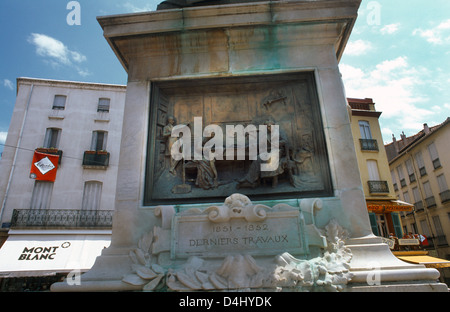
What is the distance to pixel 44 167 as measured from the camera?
717 inches

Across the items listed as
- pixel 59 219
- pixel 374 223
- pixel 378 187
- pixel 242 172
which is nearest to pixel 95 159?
pixel 59 219

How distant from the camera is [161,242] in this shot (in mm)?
4480

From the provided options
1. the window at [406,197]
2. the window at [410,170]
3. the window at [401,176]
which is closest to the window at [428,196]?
the window at [410,170]

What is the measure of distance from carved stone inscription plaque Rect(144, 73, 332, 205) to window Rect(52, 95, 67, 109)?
19.3m

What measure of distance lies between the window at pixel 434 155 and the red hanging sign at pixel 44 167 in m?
31.0

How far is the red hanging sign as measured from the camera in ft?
58.4

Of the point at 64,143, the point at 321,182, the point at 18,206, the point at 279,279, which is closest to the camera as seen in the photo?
the point at 279,279

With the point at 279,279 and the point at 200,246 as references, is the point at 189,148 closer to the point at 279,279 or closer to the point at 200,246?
the point at 200,246

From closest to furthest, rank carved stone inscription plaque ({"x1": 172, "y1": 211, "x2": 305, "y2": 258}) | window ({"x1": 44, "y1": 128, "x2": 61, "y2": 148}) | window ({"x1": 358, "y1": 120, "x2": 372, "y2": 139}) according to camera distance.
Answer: carved stone inscription plaque ({"x1": 172, "y1": 211, "x2": 305, "y2": 258})
window ({"x1": 44, "y1": 128, "x2": 61, "y2": 148})
window ({"x1": 358, "y1": 120, "x2": 372, "y2": 139})

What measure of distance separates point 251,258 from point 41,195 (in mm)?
18937

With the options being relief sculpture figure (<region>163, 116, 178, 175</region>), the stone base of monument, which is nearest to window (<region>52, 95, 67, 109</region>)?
relief sculpture figure (<region>163, 116, 178, 175</region>)

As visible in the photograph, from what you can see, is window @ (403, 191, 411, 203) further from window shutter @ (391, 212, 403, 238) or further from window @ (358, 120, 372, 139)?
window @ (358, 120, 372, 139)

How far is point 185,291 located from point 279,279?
1.22 meters
